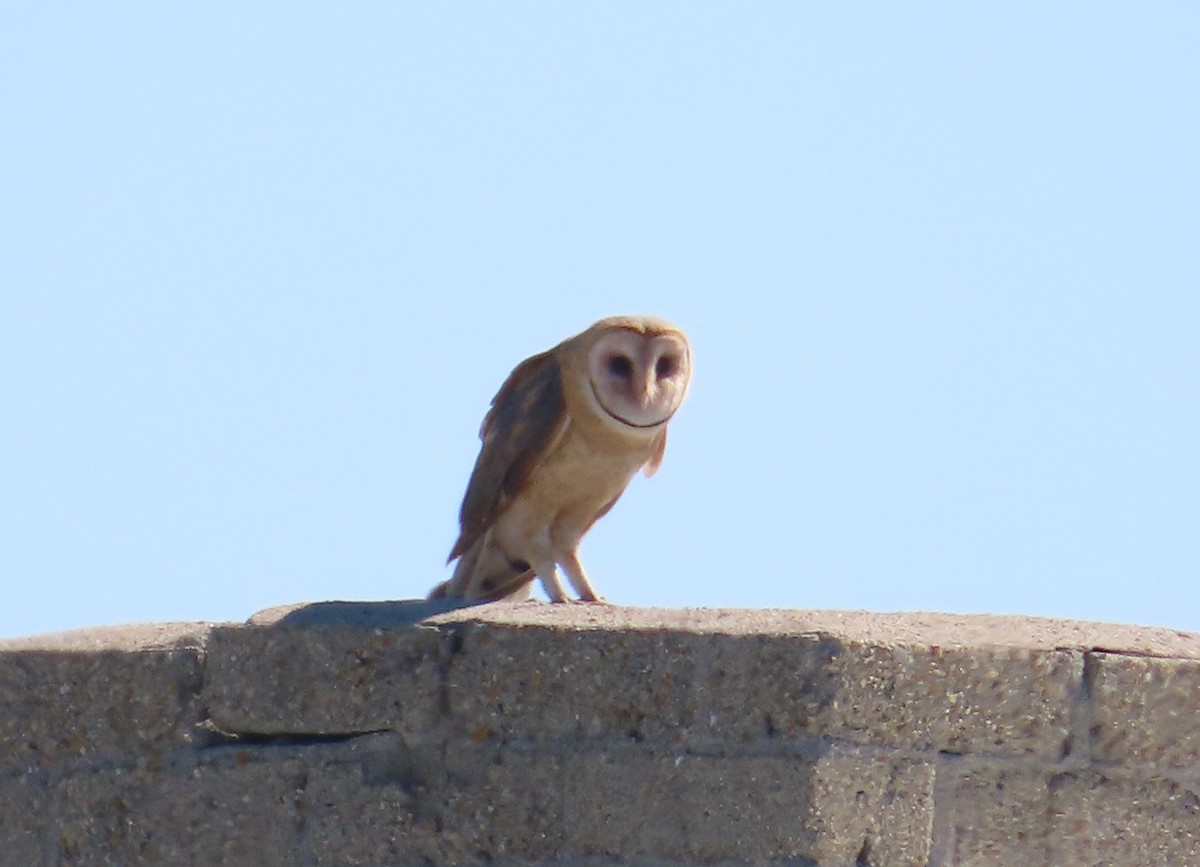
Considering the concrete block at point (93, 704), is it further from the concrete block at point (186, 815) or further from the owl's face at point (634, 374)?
the owl's face at point (634, 374)

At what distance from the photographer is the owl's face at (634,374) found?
510 centimetres

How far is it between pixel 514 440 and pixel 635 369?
1.20 ft

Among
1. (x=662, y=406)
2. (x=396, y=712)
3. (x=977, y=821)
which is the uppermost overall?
(x=662, y=406)

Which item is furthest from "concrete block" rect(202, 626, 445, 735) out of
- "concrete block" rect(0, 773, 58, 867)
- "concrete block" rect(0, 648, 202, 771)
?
"concrete block" rect(0, 773, 58, 867)

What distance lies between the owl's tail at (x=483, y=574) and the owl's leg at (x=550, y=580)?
3.8 inches

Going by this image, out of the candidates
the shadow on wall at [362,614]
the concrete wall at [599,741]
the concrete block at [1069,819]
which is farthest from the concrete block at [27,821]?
the concrete block at [1069,819]

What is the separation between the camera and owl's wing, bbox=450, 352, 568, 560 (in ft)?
17.0

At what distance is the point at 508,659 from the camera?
3906mm

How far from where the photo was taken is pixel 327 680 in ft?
13.1

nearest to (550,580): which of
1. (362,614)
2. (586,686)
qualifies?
(362,614)

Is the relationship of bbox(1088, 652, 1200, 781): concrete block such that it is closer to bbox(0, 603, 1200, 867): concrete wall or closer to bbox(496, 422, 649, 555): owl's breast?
bbox(0, 603, 1200, 867): concrete wall

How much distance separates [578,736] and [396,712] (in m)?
0.37

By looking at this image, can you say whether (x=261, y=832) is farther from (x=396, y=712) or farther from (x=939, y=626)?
(x=939, y=626)

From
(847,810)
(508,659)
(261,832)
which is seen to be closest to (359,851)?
(261,832)
